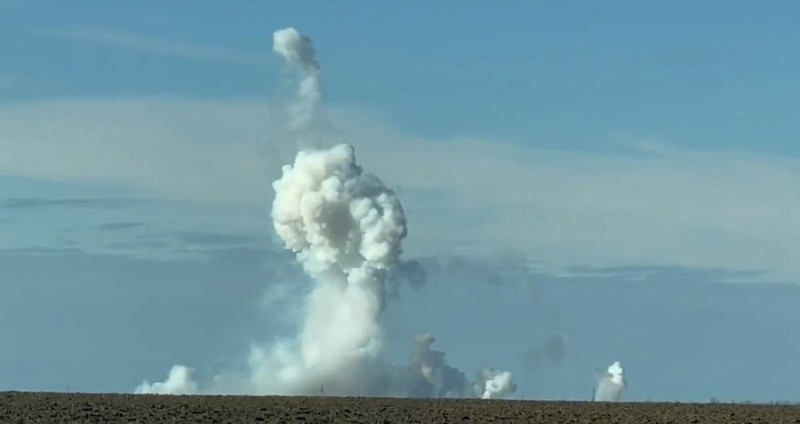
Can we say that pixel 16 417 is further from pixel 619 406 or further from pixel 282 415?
pixel 619 406

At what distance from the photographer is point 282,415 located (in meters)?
110

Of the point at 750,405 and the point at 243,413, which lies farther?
the point at 750,405

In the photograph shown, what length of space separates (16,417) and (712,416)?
122 ft

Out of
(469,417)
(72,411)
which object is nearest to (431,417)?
(469,417)

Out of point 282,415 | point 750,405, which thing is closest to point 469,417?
point 282,415

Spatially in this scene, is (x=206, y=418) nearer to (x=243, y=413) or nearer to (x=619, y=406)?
(x=243, y=413)

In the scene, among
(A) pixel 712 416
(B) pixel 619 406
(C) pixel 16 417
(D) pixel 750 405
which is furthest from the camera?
(D) pixel 750 405

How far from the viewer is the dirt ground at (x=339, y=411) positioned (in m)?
106

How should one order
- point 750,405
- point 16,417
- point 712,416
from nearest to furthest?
point 16,417, point 712,416, point 750,405

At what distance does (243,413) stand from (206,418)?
210 inches

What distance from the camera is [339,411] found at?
4456 inches

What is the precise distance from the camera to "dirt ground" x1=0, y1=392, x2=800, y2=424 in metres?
106

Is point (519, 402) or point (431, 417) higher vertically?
point (519, 402)

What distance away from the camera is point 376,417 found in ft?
355
